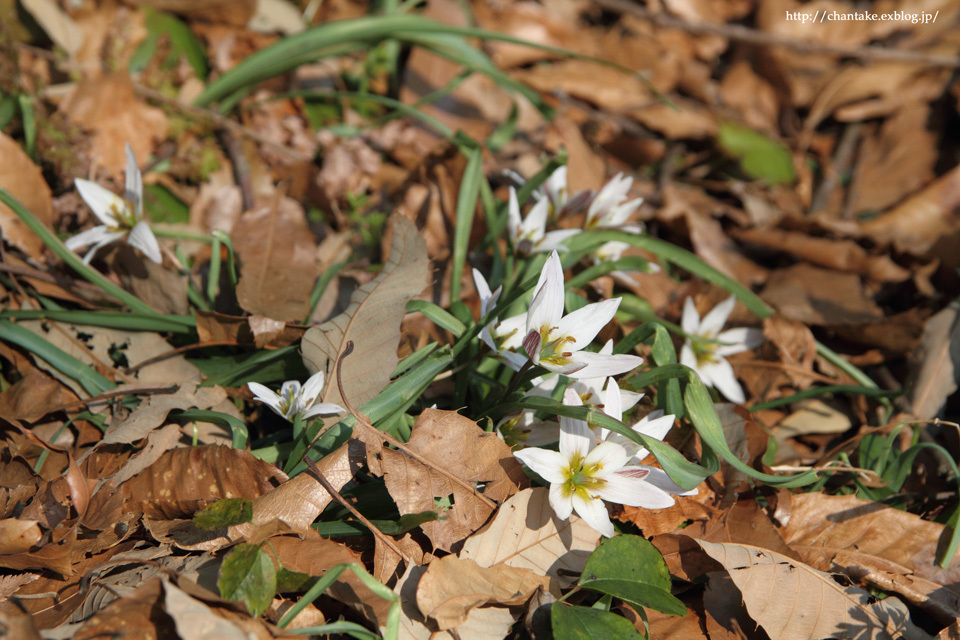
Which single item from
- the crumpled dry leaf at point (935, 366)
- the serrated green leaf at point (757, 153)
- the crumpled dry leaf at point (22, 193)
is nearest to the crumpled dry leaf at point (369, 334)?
the crumpled dry leaf at point (22, 193)

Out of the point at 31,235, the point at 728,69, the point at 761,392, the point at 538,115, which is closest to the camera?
the point at 31,235

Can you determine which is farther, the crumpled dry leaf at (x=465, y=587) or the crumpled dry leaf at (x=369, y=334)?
the crumpled dry leaf at (x=369, y=334)

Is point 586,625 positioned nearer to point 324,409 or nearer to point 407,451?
point 407,451

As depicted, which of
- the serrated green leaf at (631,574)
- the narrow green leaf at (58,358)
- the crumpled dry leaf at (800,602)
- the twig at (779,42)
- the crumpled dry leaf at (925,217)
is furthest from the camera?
the twig at (779,42)

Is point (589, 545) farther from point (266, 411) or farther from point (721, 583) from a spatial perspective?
point (266, 411)

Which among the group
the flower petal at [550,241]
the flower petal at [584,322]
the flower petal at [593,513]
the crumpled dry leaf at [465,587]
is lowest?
the crumpled dry leaf at [465,587]

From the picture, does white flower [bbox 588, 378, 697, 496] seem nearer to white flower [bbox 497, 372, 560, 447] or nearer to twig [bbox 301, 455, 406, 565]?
white flower [bbox 497, 372, 560, 447]

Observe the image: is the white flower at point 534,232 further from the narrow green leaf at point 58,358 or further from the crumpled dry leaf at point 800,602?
the narrow green leaf at point 58,358

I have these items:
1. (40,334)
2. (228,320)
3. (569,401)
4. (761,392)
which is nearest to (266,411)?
(228,320)
